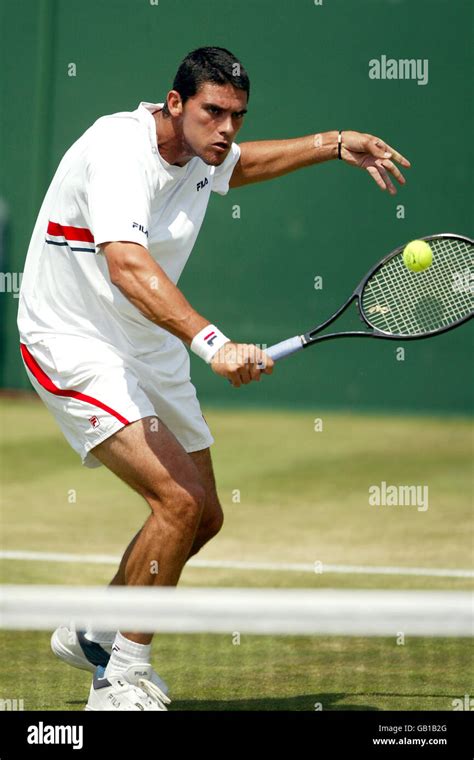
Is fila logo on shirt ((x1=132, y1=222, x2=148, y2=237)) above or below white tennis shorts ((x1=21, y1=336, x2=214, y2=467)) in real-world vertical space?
above

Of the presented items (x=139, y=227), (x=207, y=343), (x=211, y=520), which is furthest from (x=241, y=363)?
(x=211, y=520)

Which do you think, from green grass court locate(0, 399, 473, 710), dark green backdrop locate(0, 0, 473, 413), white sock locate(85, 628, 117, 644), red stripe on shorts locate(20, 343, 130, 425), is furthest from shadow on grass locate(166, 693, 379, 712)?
dark green backdrop locate(0, 0, 473, 413)

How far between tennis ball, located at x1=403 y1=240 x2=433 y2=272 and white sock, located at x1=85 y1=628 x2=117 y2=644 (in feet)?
4.74

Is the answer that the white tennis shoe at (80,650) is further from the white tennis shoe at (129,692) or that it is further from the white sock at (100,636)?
the white tennis shoe at (129,692)

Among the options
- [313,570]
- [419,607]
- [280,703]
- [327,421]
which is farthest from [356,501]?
[419,607]

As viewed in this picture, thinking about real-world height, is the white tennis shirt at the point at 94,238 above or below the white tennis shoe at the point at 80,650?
above

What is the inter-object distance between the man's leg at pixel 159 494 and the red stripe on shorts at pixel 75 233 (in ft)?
1.79

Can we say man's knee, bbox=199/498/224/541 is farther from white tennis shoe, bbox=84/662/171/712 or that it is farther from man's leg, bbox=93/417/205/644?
white tennis shoe, bbox=84/662/171/712

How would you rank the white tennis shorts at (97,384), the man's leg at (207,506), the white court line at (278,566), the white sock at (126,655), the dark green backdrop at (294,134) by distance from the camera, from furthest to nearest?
the dark green backdrop at (294,134) → the white court line at (278,566) → the man's leg at (207,506) → the white tennis shorts at (97,384) → the white sock at (126,655)

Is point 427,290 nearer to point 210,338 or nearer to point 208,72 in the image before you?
Answer: point 208,72

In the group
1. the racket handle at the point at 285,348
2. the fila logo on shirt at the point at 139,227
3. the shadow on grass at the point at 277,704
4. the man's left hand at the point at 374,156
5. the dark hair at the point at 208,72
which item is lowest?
the shadow on grass at the point at 277,704

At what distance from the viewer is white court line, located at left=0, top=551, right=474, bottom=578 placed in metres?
5.66

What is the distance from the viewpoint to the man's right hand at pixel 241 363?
3224mm

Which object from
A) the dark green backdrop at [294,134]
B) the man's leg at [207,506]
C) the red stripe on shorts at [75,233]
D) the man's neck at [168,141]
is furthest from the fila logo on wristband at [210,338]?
the dark green backdrop at [294,134]
